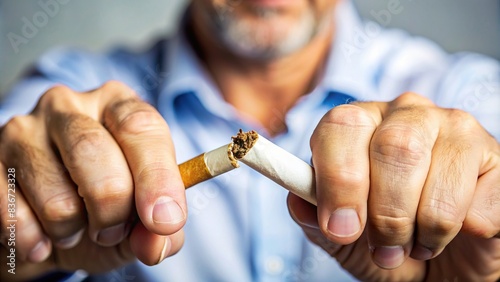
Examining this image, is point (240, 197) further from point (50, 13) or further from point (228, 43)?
point (50, 13)

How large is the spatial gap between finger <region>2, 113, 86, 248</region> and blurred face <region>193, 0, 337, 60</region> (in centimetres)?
34

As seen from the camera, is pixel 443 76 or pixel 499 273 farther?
pixel 443 76

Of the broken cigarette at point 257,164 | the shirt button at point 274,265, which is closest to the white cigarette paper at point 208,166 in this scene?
the broken cigarette at point 257,164

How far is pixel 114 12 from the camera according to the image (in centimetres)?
89

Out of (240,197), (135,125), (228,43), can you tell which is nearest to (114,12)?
(228,43)

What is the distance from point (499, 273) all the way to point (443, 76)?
14.9 inches

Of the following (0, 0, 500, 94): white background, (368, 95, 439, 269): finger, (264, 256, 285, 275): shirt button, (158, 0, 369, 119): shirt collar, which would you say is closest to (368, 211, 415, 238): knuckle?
(368, 95, 439, 269): finger

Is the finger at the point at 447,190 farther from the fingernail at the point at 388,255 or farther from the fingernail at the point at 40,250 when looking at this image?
the fingernail at the point at 40,250

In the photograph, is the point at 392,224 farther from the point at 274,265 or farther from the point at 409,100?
the point at 274,265

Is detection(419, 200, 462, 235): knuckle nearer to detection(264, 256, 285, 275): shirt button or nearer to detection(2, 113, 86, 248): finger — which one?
detection(2, 113, 86, 248): finger

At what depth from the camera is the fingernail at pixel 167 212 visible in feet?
0.74

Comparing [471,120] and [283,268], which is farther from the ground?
[471,120]

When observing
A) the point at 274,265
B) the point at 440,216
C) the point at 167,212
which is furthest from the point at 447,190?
the point at 274,265

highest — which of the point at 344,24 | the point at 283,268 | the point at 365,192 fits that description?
the point at 365,192
